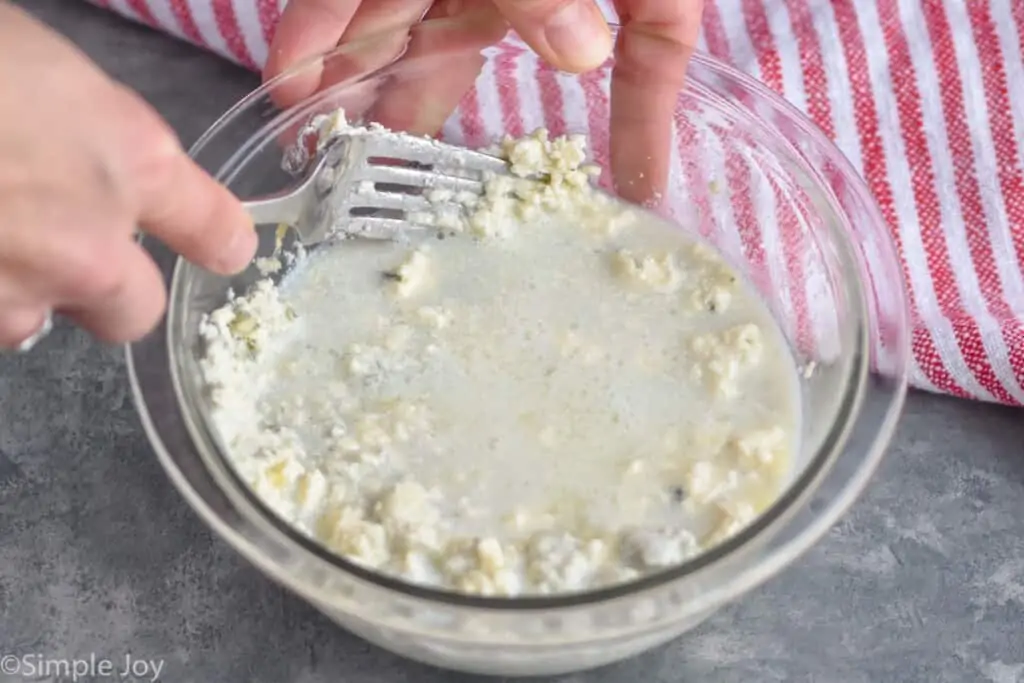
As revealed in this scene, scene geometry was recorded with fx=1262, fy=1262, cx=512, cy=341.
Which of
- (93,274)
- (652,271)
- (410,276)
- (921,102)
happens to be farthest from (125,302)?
(921,102)

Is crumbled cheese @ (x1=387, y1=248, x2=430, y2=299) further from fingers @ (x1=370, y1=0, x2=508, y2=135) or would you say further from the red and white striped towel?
the red and white striped towel

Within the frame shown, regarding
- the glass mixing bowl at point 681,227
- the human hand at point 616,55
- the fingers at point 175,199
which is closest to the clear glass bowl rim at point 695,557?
the glass mixing bowl at point 681,227

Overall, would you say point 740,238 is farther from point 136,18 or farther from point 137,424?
point 136,18

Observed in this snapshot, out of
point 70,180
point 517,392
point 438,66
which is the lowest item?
point 517,392

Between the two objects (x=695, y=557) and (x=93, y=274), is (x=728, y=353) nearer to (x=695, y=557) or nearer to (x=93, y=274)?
(x=695, y=557)

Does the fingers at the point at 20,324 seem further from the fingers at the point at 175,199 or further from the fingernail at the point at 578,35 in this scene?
the fingernail at the point at 578,35

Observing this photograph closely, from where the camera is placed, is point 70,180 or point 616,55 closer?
point 70,180

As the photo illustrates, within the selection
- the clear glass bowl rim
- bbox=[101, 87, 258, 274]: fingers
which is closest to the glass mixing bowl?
the clear glass bowl rim
